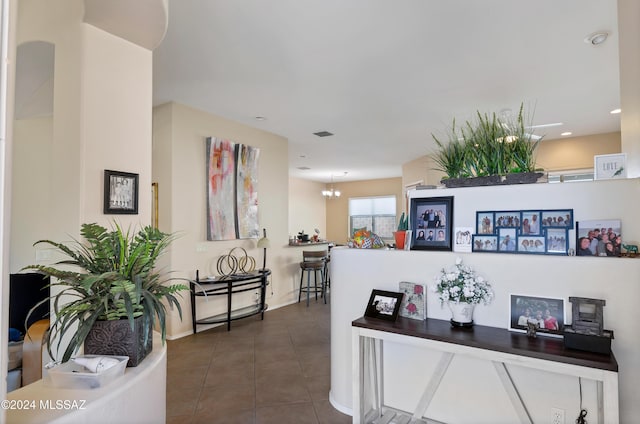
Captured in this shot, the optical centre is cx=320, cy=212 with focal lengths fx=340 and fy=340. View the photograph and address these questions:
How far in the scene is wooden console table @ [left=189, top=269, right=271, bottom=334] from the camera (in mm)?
4262

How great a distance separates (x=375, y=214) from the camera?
10.9 meters

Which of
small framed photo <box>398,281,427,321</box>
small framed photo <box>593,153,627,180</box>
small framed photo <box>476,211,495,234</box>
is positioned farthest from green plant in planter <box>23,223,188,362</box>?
small framed photo <box>593,153,627,180</box>

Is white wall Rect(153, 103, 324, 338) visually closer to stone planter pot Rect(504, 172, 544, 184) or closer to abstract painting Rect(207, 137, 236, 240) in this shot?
abstract painting Rect(207, 137, 236, 240)

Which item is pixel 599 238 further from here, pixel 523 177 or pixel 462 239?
pixel 462 239

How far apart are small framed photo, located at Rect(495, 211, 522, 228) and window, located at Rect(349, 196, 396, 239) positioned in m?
8.44

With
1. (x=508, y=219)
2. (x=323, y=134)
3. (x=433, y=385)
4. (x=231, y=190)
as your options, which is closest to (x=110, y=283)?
(x=433, y=385)

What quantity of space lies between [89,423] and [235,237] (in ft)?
12.5

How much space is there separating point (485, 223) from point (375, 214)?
349 inches

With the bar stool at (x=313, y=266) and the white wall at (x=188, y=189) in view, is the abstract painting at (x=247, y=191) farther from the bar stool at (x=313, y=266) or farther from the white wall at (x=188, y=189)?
the bar stool at (x=313, y=266)


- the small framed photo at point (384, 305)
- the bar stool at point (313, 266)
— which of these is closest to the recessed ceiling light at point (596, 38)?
the small framed photo at point (384, 305)

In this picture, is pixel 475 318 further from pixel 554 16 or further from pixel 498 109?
pixel 498 109

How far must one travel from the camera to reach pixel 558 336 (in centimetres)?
173

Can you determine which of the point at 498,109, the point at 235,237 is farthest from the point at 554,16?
the point at 235,237

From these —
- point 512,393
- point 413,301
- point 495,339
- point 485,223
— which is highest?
point 485,223
